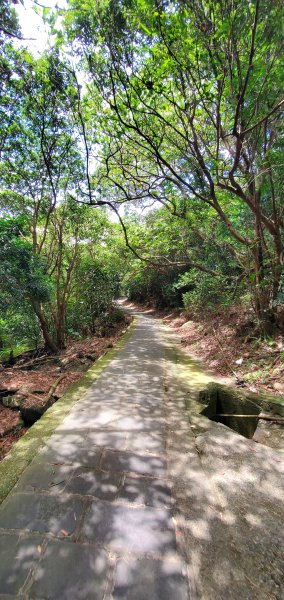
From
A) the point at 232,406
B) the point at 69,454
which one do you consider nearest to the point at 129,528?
the point at 69,454

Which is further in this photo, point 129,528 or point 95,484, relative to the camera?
point 95,484

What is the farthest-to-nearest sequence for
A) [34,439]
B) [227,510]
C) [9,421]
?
1. [9,421]
2. [34,439]
3. [227,510]

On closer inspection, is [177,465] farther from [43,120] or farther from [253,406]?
[43,120]

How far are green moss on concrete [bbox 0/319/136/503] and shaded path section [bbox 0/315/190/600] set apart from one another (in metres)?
0.08

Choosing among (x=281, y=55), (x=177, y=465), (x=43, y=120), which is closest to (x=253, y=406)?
(x=177, y=465)

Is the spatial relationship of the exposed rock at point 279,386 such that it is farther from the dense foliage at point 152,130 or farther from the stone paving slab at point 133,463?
the stone paving slab at point 133,463

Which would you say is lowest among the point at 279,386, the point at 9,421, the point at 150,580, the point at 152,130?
the point at 9,421

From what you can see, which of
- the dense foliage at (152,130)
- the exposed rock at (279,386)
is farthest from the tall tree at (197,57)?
the exposed rock at (279,386)

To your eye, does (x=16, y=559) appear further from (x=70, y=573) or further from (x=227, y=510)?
(x=227, y=510)

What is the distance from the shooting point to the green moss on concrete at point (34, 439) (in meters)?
2.01

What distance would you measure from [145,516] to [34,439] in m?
1.41

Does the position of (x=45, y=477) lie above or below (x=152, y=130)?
below

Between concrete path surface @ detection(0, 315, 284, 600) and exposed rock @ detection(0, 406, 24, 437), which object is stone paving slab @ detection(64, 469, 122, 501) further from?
exposed rock @ detection(0, 406, 24, 437)

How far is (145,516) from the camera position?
1.69m
